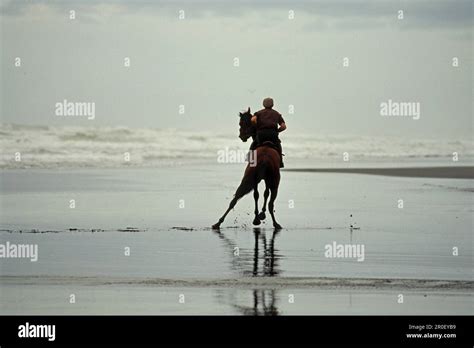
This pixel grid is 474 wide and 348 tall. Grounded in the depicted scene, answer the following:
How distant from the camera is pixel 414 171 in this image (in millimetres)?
36750

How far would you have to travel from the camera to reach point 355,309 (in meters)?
12.3

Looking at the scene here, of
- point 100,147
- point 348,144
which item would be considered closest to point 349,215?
point 100,147

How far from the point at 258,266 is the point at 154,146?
36990mm

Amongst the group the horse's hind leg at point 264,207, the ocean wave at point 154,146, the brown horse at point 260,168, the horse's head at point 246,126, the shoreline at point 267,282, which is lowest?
the shoreline at point 267,282

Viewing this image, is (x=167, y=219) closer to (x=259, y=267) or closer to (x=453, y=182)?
(x=259, y=267)

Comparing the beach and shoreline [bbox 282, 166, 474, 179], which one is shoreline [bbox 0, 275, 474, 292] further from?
shoreline [bbox 282, 166, 474, 179]

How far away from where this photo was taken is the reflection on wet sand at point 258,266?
40.4 ft

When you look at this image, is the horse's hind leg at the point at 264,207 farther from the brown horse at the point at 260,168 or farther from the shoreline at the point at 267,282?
the shoreline at the point at 267,282

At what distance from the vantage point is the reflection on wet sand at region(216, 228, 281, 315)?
12.3 metres

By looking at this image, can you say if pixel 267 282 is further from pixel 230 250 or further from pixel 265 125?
pixel 265 125

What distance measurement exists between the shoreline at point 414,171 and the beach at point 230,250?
4.67 m

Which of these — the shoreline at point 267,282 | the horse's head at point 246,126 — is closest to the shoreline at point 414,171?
the horse's head at point 246,126

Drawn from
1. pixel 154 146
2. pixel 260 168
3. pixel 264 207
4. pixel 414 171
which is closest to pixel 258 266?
pixel 264 207
